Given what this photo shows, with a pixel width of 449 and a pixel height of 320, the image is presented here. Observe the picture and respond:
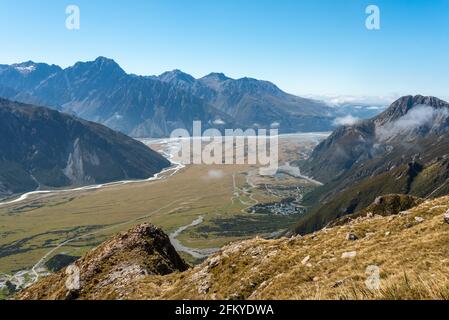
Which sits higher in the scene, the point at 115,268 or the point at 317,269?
the point at 317,269

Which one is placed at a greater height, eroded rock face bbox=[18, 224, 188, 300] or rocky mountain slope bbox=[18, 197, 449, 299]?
rocky mountain slope bbox=[18, 197, 449, 299]

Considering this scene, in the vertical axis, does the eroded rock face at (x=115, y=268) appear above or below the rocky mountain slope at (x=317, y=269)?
below

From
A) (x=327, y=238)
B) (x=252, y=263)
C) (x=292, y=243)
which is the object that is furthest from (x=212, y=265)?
(x=327, y=238)

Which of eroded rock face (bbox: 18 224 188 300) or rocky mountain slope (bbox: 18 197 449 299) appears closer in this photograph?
rocky mountain slope (bbox: 18 197 449 299)

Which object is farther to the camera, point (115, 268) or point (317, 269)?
point (115, 268)
